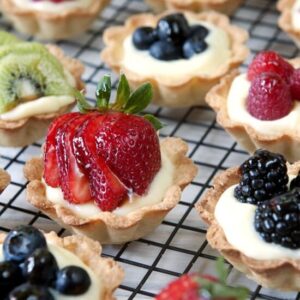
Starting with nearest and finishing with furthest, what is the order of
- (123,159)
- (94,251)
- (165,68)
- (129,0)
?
(94,251) → (123,159) → (165,68) → (129,0)

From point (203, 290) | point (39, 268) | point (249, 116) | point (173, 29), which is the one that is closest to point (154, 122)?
point (249, 116)

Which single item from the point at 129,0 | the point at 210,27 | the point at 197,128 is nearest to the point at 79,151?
the point at 197,128

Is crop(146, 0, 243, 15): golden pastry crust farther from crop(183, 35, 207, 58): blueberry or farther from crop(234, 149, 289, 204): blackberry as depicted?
crop(234, 149, 289, 204): blackberry

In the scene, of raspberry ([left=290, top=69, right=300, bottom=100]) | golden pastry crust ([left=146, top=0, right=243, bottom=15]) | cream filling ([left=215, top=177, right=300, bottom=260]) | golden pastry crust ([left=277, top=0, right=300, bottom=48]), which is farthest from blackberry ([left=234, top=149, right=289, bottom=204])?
golden pastry crust ([left=146, top=0, right=243, bottom=15])

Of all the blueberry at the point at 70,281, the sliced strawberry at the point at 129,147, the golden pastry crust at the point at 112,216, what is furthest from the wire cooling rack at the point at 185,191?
the blueberry at the point at 70,281

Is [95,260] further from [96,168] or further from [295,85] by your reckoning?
[295,85]

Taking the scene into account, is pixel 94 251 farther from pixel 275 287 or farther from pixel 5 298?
pixel 275 287
